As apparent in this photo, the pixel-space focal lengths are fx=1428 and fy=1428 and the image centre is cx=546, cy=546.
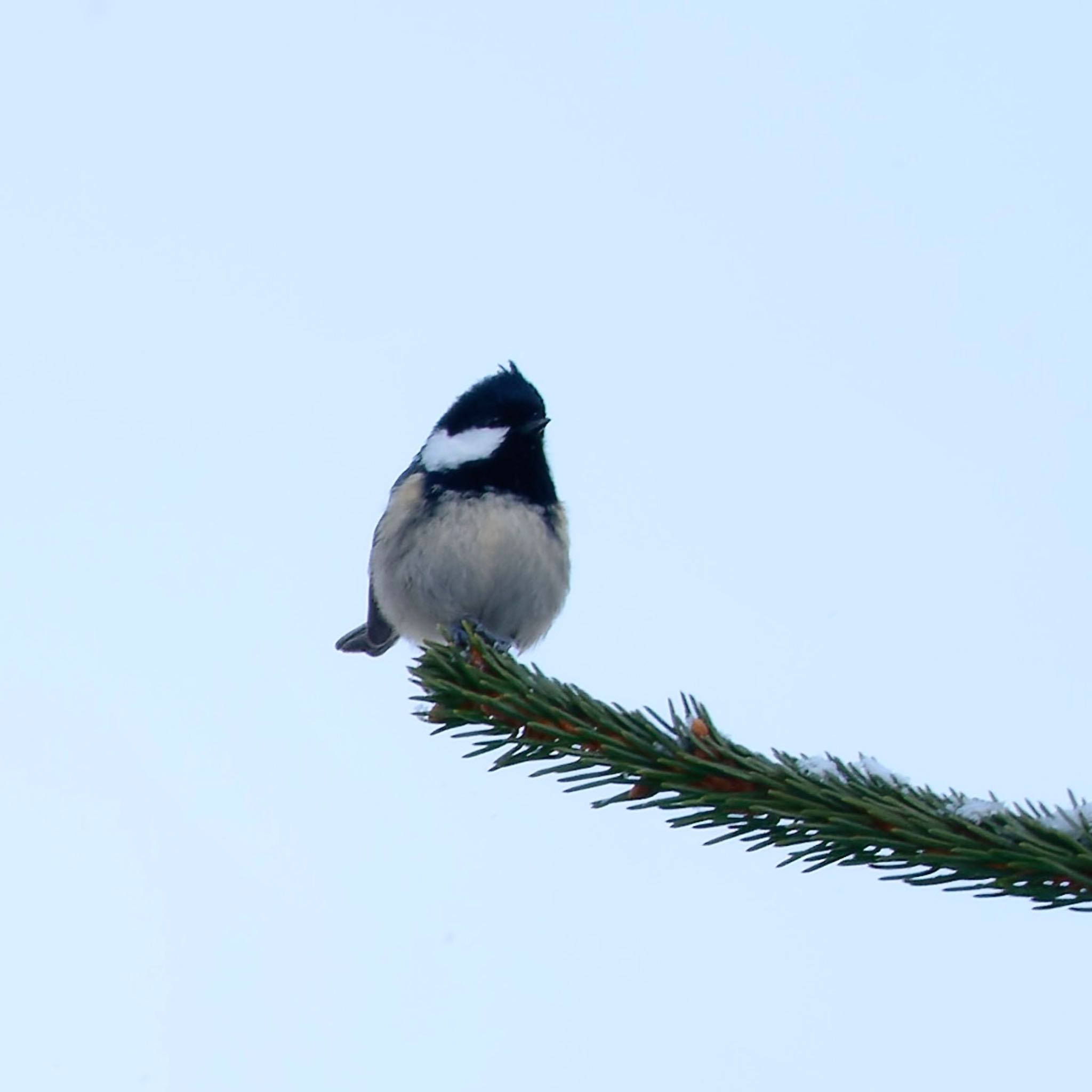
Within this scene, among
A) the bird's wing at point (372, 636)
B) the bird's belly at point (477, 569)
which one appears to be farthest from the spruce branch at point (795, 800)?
the bird's wing at point (372, 636)

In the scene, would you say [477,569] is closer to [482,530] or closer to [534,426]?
[482,530]

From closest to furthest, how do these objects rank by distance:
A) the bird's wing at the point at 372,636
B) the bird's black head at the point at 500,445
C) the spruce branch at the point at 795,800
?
the spruce branch at the point at 795,800
the bird's black head at the point at 500,445
the bird's wing at the point at 372,636

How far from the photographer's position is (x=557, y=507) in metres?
5.50

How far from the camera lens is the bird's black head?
5.27 metres

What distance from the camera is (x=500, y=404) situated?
5340mm

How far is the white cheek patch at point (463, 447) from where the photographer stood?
17.4ft

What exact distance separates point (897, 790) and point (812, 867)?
0.56 feet

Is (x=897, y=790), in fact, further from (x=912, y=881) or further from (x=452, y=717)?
(x=452, y=717)

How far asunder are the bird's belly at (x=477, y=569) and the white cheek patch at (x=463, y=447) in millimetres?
200

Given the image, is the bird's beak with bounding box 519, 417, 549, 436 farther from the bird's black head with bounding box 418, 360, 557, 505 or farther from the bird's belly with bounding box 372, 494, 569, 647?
the bird's belly with bounding box 372, 494, 569, 647

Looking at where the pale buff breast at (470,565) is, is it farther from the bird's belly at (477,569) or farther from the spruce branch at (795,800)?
the spruce branch at (795,800)

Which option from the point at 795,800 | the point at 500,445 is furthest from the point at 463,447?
the point at 795,800

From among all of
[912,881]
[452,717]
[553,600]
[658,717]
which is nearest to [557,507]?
[553,600]

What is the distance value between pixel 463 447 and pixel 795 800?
3.42m
